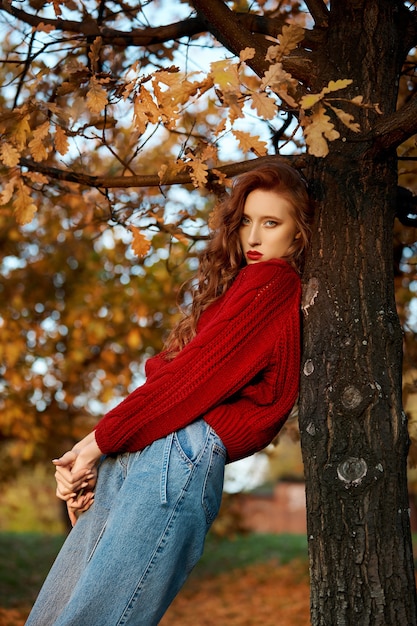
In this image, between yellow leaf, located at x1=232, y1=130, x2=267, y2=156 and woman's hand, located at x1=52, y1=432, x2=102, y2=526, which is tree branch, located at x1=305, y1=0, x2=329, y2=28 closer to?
yellow leaf, located at x1=232, y1=130, x2=267, y2=156

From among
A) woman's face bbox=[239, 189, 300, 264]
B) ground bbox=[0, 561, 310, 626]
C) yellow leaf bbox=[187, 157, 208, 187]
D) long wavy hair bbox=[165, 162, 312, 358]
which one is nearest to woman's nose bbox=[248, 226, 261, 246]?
woman's face bbox=[239, 189, 300, 264]

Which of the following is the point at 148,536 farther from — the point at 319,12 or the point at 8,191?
the point at 319,12

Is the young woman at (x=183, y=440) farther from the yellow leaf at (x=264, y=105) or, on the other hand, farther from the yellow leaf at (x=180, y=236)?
the yellow leaf at (x=180, y=236)

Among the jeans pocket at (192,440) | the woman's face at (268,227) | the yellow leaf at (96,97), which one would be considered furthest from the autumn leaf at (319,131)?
the jeans pocket at (192,440)

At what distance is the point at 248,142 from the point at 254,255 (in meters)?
0.44

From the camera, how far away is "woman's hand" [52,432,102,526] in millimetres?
2422

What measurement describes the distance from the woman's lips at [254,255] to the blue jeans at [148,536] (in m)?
0.60

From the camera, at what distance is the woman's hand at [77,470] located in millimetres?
2422

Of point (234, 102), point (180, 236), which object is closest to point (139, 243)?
point (180, 236)

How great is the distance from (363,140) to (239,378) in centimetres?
84

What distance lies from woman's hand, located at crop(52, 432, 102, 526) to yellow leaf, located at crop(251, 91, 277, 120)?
1148 millimetres

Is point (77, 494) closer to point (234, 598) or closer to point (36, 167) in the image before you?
point (36, 167)

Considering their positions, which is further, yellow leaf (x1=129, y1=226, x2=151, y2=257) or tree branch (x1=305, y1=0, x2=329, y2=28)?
yellow leaf (x1=129, y1=226, x2=151, y2=257)

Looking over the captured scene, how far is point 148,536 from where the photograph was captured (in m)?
2.21
